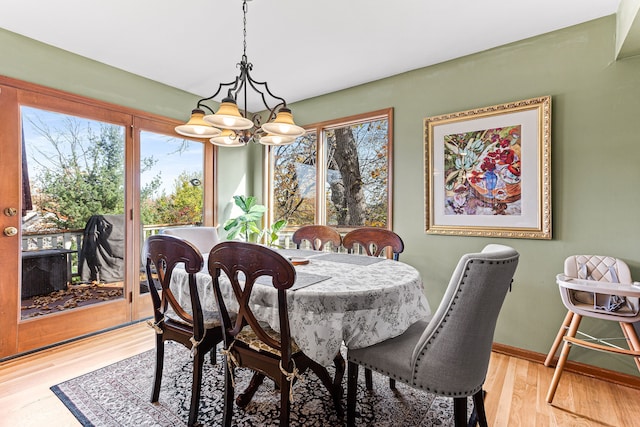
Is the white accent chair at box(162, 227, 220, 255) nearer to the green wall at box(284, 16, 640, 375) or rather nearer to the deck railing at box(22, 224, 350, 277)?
the deck railing at box(22, 224, 350, 277)

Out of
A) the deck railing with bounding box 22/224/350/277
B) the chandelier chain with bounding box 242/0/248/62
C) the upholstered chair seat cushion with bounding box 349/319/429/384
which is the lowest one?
the upholstered chair seat cushion with bounding box 349/319/429/384

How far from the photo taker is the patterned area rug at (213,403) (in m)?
1.71

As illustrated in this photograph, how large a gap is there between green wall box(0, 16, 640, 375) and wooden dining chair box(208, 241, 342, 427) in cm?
182

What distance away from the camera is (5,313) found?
2418mm

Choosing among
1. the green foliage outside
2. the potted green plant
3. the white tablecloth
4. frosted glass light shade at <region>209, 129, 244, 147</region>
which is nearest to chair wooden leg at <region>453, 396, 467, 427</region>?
the white tablecloth

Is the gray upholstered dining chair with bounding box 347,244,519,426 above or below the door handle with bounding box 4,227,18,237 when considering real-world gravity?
below

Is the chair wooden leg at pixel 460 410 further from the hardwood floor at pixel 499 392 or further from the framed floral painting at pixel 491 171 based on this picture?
the framed floral painting at pixel 491 171

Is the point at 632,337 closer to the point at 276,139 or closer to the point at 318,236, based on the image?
the point at 318,236

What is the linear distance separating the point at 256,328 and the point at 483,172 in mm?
2256

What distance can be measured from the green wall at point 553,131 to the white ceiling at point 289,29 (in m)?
0.14

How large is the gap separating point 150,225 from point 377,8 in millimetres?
2951

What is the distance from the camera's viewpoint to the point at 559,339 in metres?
2.16

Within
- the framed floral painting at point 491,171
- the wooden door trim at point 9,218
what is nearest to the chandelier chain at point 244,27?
the framed floral painting at point 491,171

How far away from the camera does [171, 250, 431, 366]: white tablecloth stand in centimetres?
134
